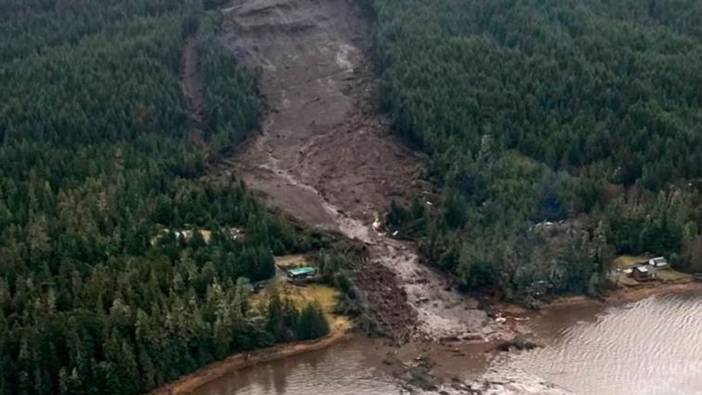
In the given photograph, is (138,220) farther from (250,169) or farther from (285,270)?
(250,169)

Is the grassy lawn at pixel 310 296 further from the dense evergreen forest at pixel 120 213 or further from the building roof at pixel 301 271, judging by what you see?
the dense evergreen forest at pixel 120 213

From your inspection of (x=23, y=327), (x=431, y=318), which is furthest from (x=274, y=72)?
(x=23, y=327)

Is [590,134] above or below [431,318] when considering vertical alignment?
above

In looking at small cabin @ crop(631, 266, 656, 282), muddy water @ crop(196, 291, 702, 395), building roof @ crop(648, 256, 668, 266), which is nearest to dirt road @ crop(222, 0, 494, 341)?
muddy water @ crop(196, 291, 702, 395)

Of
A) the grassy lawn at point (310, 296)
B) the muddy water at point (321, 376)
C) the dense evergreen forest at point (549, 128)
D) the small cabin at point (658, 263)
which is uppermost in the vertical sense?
the dense evergreen forest at point (549, 128)

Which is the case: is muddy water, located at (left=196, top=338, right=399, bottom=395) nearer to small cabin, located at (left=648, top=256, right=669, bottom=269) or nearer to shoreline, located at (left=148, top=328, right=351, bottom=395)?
shoreline, located at (left=148, top=328, right=351, bottom=395)

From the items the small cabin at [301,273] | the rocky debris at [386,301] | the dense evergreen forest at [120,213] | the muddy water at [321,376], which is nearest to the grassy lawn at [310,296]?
the small cabin at [301,273]

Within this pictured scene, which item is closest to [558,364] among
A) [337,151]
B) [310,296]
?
[310,296]
